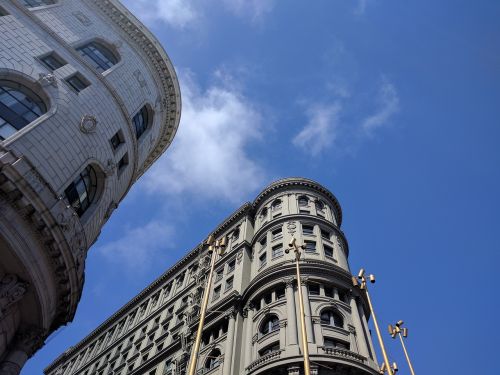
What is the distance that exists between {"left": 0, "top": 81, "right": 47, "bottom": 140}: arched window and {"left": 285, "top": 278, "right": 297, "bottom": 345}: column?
22242mm

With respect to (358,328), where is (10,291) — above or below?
below

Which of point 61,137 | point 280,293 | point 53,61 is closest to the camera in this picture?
point 61,137

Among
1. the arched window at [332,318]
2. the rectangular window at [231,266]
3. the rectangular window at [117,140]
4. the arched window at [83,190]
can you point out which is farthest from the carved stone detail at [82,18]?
the arched window at [332,318]

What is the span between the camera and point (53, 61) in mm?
29781

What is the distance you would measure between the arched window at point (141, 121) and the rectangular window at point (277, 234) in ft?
55.2

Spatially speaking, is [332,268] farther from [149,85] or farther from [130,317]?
[130,317]

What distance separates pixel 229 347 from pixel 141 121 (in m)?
21.4

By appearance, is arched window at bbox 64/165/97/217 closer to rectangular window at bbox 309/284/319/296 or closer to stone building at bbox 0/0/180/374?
stone building at bbox 0/0/180/374

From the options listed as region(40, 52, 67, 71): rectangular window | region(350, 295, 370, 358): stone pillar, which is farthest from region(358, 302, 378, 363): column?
region(40, 52, 67, 71): rectangular window

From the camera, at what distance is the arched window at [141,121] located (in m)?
36.3

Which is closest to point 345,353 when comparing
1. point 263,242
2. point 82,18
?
point 263,242

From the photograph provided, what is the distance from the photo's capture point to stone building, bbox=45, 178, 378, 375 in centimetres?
2898

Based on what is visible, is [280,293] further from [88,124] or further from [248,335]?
[88,124]

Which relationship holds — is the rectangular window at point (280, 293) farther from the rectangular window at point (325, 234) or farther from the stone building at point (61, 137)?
the stone building at point (61, 137)
